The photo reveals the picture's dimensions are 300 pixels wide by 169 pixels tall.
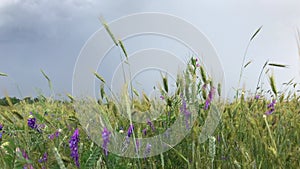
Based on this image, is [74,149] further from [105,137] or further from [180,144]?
[180,144]

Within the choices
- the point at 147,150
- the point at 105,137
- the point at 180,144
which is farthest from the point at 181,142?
the point at 105,137

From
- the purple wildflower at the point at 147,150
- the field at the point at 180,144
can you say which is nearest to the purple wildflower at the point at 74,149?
the field at the point at 180,144

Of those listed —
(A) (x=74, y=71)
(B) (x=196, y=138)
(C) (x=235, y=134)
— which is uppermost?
(A) (x=74, y=71)

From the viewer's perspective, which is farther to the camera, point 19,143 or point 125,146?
→ point 19,143

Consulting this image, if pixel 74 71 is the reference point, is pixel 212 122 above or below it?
below

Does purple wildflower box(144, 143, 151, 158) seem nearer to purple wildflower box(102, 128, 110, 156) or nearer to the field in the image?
the field

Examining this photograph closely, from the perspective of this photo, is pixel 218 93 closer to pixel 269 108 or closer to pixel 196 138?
pixel 196 138

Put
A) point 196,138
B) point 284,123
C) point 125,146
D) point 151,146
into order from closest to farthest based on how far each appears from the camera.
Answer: point 196,138
point 125,146
point 151,146
point 284,123

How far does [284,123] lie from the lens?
2051 millimetres

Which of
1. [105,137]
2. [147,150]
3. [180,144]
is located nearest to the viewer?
[105,137]

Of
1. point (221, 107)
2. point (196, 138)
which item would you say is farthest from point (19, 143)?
point (221, 107)

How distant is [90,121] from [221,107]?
67 cm

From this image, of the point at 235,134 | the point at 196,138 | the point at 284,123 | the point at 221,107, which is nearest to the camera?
the point at 196,138

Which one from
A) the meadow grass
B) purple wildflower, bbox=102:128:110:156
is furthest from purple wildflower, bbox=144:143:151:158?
purple wildflower, bbox=102:128:110:156
